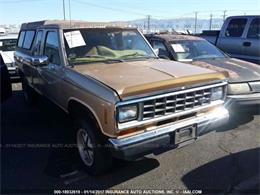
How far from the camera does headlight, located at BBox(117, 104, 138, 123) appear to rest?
11.6ft

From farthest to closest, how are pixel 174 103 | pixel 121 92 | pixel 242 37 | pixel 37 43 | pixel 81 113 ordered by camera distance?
1. pixel 242 37
2. pixel 37 43
3. pixel 81 113
4. pixel 174 103
5. pixel 121 92

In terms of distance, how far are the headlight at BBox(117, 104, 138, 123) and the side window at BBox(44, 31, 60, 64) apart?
1.80 metres

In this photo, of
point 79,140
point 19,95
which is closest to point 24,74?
point 19,95

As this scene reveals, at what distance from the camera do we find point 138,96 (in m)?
3.58

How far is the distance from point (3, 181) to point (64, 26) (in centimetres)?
242

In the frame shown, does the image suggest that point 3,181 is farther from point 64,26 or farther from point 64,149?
point 64,26

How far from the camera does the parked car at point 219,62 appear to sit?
18.9 feet

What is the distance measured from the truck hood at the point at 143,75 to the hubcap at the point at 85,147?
80 cm

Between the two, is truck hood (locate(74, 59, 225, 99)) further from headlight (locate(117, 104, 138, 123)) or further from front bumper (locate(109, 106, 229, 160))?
front bumper (locate(109, 106, 229, 160))

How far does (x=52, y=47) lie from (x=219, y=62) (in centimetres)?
345

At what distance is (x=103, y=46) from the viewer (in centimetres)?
507

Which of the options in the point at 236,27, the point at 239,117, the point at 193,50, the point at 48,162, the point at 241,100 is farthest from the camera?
the point at 236,27

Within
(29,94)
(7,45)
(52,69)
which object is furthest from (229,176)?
(7,45)

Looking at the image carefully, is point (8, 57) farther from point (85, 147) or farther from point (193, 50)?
point (85, 147)
